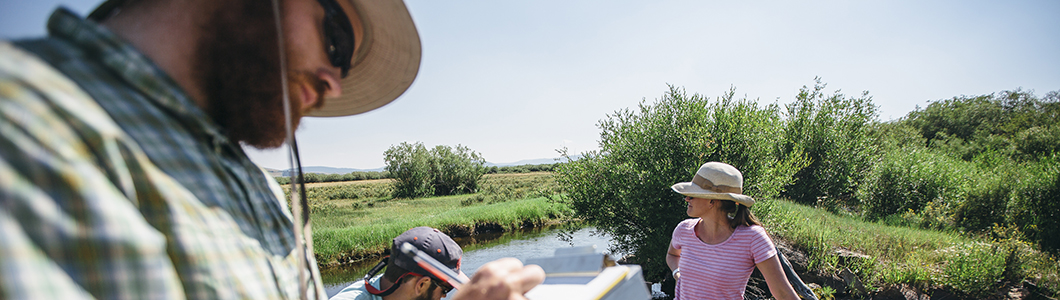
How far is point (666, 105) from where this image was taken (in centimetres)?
1174

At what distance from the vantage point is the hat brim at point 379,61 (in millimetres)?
1146

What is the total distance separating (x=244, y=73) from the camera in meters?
0.73

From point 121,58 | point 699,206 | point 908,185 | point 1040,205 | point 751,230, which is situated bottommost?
point 1040,205

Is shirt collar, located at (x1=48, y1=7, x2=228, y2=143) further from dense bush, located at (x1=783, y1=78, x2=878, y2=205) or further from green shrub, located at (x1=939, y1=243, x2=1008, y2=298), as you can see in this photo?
dense bush, located at (x1=783, y1=78, x2=878, y2=205)

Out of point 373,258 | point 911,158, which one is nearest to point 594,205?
point 373,258

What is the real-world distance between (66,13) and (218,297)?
1.32 ft

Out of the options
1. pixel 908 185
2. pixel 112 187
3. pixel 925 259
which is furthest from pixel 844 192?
pixel 112 187

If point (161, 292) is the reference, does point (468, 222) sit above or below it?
below

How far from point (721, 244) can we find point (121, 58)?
3.21m

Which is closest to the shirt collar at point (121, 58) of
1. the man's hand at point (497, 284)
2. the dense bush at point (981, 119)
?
the man's hand at point (497, 284)

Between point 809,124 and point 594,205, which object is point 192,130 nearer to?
point 594,205

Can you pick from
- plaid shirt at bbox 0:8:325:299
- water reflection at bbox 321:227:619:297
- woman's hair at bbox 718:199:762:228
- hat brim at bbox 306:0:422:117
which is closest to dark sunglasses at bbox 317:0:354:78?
hat brim at bbox 306:0:422:117

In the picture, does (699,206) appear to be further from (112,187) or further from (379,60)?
(112,187)

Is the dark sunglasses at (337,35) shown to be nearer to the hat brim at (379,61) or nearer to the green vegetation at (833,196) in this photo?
the hat brim at (379,61)
